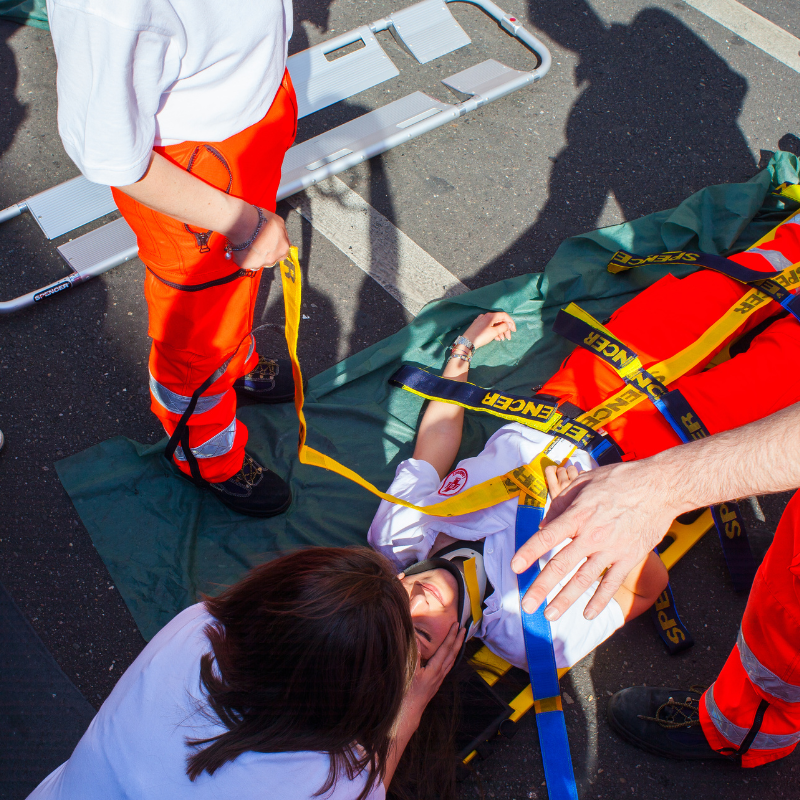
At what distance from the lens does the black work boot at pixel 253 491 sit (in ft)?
8.16

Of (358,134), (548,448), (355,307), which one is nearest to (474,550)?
(548,448)

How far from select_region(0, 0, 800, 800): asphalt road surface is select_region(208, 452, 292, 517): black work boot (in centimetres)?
53

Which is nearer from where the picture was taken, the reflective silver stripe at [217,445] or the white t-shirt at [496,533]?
the white t-shirt at [496,533]

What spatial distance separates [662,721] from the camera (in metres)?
2.19

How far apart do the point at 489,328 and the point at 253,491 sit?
1.26 m

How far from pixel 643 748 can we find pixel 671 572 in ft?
2.24

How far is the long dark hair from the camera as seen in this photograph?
4.16 ft

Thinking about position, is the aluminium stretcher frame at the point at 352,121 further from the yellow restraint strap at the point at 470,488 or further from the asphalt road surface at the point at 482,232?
the yellow restraint strap at the point at 470,488

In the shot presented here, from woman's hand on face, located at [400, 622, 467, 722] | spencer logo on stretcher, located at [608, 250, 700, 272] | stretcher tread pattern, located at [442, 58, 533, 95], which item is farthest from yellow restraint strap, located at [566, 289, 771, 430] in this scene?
stretcher tread pattern, located at [442, 58, 533, 95]

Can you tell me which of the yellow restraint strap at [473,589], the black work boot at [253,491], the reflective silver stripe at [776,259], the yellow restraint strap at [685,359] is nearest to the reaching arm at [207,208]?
the black work boot at [253,491]

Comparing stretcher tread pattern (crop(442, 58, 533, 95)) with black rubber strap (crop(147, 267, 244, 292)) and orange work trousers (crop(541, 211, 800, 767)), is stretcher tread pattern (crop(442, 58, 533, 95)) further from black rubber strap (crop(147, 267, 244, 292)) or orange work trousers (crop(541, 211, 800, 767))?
black rubber strap (crop(147, 267, 244, 292))

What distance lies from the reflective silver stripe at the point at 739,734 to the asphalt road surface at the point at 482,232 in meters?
0.33

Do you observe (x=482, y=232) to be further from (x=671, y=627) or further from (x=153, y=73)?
(x=153, y=73)

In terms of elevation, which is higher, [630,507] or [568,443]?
[630,507]
